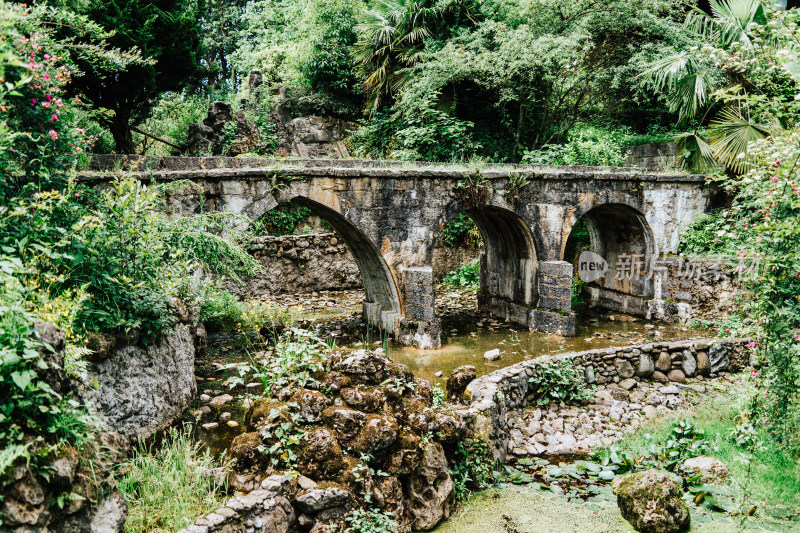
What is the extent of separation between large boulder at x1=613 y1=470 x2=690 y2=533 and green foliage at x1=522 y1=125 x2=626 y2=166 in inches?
453

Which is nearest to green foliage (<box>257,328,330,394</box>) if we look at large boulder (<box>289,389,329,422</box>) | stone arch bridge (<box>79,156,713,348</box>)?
large boulder (<box>289,389,329,422</box>)

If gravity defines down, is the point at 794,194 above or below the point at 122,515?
above

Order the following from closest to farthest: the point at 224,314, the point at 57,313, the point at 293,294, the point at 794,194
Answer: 1. the point at 57,313
2. the point at 794,194
3. the point at 224,314
4. the point at 293,294

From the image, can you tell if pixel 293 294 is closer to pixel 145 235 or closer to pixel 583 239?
pixel 583 239

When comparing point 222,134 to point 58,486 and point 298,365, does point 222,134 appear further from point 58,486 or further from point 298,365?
point 58,486

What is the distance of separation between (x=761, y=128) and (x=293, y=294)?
1196 centimetres

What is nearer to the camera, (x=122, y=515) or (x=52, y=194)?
(x=122, y=515)

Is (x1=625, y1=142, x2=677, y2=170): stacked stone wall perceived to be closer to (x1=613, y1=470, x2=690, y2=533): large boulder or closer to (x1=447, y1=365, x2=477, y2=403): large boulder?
(x1=447, y1=365, x2=477, y2=403): large boulder

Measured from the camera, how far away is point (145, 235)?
4.91m

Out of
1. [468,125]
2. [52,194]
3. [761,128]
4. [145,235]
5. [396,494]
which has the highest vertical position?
[468,125]

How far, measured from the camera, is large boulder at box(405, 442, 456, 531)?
4.30 metres

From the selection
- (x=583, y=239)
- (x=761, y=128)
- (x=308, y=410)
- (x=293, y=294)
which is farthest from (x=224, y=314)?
(x=761, y=128)

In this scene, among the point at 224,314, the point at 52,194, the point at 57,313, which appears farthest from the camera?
the point at 224,314

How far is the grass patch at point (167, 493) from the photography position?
11.0 feet
